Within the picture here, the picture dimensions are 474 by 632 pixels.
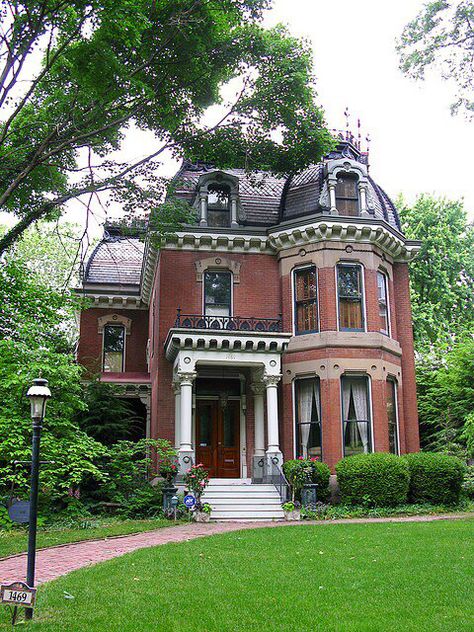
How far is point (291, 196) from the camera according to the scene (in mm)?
22062

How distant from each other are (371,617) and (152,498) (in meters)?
11.1

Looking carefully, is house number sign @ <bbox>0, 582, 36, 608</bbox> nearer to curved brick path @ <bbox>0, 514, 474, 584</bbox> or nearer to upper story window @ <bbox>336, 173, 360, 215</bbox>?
curved brick path @ <bbox>0, 514, 474, 584</bbox>

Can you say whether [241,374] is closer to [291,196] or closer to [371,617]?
[291,196]

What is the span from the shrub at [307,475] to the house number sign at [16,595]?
37.4 ft

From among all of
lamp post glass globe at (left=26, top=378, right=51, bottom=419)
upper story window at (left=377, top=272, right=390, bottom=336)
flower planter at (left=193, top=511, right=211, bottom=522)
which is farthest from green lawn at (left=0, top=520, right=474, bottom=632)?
upper story window at (left=377, top=272, right=390, bottom=336)

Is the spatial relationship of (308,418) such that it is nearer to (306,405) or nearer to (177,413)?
(306,405)

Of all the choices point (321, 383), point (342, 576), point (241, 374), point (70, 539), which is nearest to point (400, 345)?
point (321, 383)

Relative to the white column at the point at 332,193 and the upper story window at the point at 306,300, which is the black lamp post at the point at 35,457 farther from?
the white column at the point at 332,193

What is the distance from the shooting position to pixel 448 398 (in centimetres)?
2411

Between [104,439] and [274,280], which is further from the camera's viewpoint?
[274,280]

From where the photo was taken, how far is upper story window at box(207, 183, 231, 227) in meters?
21.7

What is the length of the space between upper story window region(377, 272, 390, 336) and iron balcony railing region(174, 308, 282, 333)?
326cm

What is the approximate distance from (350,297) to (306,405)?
3525 millimetres

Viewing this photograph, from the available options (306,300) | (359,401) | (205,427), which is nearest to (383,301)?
(306,300)
